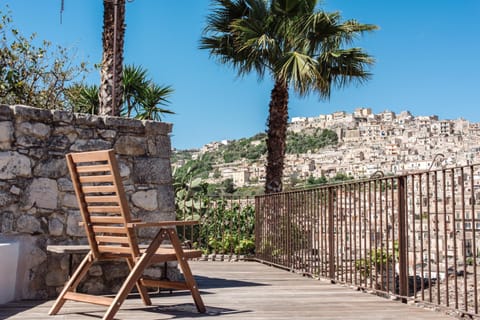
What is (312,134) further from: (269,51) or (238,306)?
(238,306)

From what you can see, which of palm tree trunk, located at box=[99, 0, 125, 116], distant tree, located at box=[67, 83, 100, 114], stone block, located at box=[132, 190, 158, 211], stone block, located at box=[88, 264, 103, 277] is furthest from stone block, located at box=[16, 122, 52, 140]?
distant tree, located at box=[67, 83, 100, 114]

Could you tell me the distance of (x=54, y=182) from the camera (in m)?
5.48

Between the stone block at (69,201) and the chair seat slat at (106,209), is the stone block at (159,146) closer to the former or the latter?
the stone block at (69,201)

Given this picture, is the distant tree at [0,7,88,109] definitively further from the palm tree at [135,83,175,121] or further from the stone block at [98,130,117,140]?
the stone block at [98,130,117,140]

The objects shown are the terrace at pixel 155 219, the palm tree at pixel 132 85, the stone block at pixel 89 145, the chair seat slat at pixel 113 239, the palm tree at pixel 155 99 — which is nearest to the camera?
the chair seat slat at pixel 113 239

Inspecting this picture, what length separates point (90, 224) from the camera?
14.6 ft

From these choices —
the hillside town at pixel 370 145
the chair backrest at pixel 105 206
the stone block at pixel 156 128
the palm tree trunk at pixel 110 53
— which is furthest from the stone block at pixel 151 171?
the hillside town at pixel 370 145

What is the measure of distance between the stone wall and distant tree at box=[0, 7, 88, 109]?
699cm

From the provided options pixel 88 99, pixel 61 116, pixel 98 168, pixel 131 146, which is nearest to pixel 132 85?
pixel 88 99

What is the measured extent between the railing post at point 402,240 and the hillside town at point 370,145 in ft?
115

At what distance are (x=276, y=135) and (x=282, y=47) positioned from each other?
168cm

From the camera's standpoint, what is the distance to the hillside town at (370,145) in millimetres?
48875

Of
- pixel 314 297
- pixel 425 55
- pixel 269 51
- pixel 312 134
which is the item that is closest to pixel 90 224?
pixel 314 297

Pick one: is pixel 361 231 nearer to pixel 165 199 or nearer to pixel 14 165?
pixel 165 199
